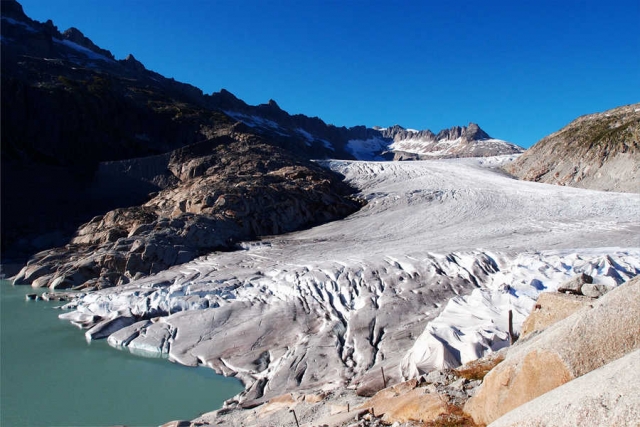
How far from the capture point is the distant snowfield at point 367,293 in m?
12.4

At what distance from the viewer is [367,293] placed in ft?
53.8

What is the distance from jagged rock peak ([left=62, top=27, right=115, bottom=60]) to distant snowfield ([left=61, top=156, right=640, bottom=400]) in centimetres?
8176

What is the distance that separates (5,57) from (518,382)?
6096 centimetres

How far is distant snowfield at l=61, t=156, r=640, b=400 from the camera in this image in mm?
12430

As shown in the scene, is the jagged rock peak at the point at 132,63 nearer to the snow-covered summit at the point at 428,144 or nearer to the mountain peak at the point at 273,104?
the mountain peak at the point at 273,104

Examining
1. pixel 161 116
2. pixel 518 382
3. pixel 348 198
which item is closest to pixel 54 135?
pixel 161 116

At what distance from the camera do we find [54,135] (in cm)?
4312

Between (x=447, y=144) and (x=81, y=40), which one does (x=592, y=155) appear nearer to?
(x=81, y=40)

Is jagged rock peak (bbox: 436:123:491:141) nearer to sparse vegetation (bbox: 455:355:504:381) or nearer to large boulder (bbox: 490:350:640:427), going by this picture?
sparse vegetation (bbox: 455:355:504:381)

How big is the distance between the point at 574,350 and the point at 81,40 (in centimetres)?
10416

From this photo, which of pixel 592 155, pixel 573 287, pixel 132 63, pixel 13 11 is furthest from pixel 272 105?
pixel 573 287

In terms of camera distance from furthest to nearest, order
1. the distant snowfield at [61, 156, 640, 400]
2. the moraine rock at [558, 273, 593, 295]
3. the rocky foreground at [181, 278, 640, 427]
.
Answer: the distant snowfield at [61, 156, 640, 400]
the moraine rock at [558, 273, 593, 295]
the rocky foreground at [181, 278, 640, 427]

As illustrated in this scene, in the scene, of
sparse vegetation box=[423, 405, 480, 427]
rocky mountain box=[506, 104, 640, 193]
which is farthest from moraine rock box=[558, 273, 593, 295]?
rocky mountain box=[506, 104, 640, 193]

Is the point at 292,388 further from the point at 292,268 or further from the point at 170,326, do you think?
the point at 292,268
